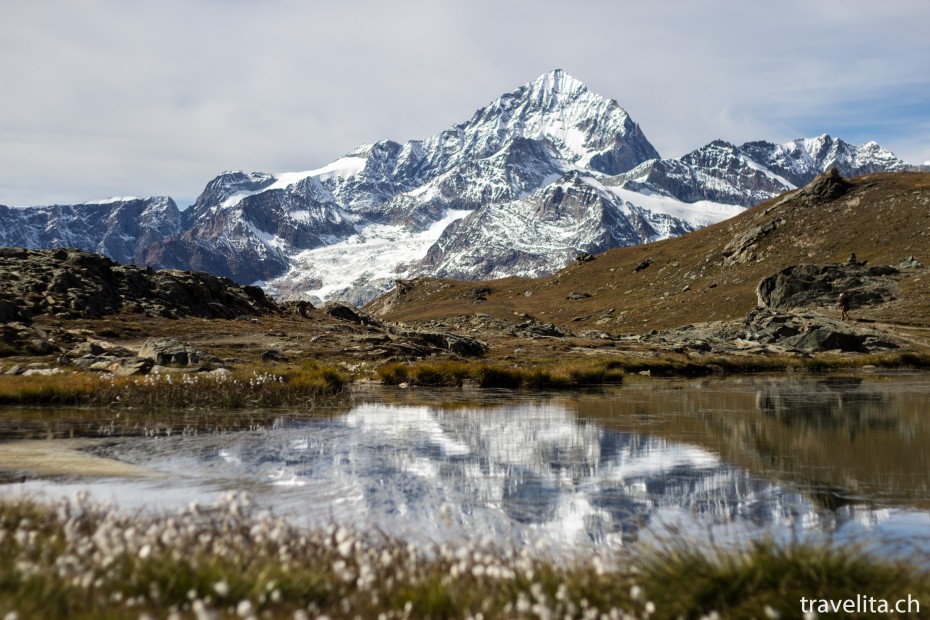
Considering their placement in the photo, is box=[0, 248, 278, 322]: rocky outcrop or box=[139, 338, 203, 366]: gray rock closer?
box=[139, 338, 203, 366]: gray rock

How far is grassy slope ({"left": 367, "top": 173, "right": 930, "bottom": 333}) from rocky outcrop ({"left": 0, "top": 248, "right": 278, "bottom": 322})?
5862 centimetres

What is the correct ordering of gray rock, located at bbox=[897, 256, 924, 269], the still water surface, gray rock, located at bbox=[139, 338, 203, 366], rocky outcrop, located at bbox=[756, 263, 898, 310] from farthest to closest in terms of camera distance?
gray rock, located at bbox=[897, 256, 924, 269] → rocky outcrop, located at bbox=[756, 263, 898, 310] → gray rock, located at bbox=[139, 338, 203, 366] → the still water surface

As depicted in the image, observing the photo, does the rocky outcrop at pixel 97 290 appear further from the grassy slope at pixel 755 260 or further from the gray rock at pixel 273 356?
the grassy slope at pixel 755 260

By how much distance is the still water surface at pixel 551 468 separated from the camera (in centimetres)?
1134

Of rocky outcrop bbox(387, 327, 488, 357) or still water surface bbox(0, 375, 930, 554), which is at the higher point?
rocky outcrop bbox(387, 327, 488, 357)

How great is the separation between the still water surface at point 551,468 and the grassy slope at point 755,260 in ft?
194

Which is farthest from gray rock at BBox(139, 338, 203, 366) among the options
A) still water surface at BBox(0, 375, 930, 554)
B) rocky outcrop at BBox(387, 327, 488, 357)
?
rocky outcrop at BBox(387, 327, 488, 357)

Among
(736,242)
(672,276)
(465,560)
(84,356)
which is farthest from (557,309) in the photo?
(465,560)

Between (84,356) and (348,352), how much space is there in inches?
668

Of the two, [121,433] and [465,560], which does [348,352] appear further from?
[465,560]

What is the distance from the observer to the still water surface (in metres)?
11.3

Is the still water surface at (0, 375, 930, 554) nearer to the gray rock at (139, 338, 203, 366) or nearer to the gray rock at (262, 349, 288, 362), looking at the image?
the gray rock at (139, 338, 203, 366)

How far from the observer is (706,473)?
1569cm

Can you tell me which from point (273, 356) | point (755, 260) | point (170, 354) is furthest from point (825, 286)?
point (170, 354)
